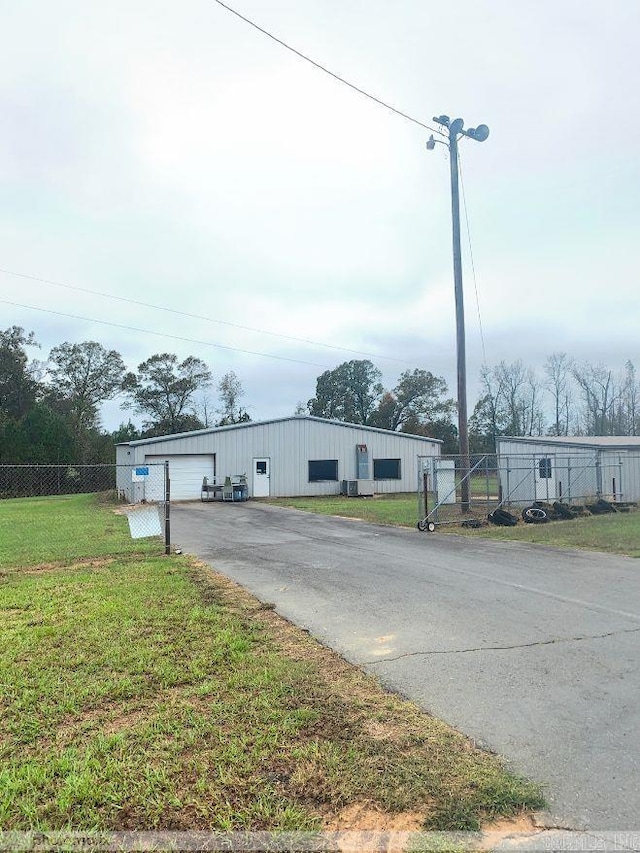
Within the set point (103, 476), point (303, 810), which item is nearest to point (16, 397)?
point (103, 476)

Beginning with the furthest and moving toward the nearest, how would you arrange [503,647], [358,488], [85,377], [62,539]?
[85,377] → [358,488] → [62,539] → [503,647]

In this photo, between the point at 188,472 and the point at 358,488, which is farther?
the point at 358,488

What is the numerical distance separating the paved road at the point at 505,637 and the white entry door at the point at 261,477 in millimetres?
16562

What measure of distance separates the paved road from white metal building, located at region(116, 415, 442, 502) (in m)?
15.5

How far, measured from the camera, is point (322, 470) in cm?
2995

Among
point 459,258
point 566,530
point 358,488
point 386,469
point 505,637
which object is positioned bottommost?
point 566,530

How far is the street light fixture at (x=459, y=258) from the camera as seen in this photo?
1731cm

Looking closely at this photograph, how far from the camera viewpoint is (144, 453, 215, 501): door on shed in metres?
26.3

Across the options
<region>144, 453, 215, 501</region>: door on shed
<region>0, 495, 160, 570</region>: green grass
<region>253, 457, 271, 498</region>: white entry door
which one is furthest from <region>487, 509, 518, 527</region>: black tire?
<region>144, 453, 215, 501</region>: door on shed

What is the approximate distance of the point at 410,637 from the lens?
17.3 ft

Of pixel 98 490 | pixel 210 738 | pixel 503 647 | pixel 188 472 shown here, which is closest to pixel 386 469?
pixel 188 472

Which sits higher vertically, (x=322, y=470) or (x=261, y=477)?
(x=322, y=470)

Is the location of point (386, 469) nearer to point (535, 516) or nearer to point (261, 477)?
point (261, 477)

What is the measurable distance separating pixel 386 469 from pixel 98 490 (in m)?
17.8
